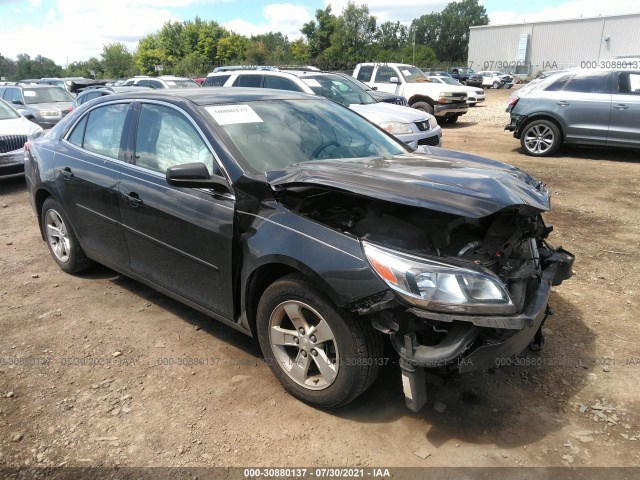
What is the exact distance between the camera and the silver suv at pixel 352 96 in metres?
9.08

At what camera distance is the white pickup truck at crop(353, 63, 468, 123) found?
52.3 feet

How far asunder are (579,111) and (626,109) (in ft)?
2.64

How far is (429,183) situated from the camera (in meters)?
2.63

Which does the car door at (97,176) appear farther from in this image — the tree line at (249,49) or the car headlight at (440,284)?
the tree line at (249,49)

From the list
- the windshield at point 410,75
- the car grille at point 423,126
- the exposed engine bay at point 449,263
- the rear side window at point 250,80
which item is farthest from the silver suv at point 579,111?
the exposed engine bay at point 449,263

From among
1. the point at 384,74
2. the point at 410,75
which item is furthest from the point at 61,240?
the point at 410,75

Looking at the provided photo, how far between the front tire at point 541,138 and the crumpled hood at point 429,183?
8.13 meters

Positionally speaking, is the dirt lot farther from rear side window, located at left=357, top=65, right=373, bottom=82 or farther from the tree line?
the tree line

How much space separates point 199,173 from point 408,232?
A: 4.19 feet

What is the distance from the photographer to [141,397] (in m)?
3.08

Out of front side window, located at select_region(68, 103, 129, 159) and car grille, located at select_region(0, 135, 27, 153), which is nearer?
front side window, located at select_region(68, 103, 129, 159)

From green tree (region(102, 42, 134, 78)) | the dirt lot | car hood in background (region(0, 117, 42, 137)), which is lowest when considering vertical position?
the dirt lot

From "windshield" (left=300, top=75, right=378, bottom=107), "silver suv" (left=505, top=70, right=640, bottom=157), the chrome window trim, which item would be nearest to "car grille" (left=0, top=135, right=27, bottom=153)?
the chrome window trim

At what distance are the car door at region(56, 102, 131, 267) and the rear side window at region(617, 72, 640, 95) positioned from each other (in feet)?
31.2
